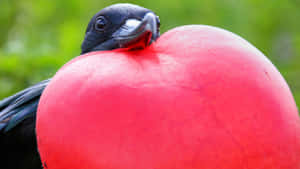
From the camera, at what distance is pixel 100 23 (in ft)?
5.98

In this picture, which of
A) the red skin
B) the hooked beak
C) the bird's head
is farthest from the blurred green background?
the red skin

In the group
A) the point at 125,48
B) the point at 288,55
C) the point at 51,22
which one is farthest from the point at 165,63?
the point at 288,55

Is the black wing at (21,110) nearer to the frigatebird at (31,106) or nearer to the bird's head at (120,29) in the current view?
the frigatebird at (31,106)

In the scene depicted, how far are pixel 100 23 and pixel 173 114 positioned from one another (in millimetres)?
903

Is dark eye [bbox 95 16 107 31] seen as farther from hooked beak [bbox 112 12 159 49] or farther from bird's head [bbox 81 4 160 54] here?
hooked beak [bbox 112 12 159 49]

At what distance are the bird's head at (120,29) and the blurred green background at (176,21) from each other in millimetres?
972

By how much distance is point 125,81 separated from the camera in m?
1.02

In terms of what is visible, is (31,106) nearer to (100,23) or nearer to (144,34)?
(100,23)

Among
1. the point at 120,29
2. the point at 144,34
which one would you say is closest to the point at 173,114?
the point at 144,34

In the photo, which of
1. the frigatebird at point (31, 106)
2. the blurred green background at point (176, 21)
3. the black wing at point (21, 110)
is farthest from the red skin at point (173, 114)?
the blurred green background at point (176, 21)

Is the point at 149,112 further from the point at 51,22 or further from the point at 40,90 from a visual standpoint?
the point at 51,22

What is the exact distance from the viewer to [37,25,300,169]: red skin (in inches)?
38.3

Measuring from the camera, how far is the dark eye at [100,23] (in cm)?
179

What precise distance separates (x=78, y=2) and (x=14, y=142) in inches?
74.7
